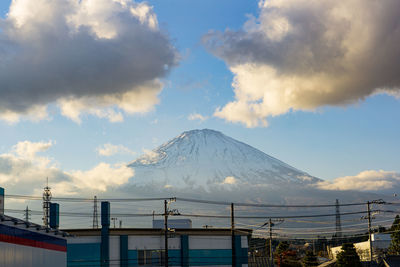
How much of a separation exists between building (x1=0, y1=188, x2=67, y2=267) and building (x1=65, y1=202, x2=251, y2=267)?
24.5 m

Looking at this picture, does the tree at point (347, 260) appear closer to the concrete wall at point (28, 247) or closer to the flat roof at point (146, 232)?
the flat roof at point (146, 232)

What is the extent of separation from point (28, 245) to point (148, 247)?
42.1m

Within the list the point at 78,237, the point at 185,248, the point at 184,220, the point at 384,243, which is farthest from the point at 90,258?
the point at 384,243

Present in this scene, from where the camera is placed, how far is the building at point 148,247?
85.1m

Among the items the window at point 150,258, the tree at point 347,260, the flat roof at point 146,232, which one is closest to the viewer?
the flat roof at point 146,232

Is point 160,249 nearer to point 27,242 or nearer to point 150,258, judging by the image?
point 150,258

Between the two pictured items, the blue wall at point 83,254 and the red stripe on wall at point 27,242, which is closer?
the red stripe on wall at point 27,242

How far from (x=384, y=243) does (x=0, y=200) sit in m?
118

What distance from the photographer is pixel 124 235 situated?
284 ft

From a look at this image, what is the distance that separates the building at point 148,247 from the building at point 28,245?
80.4ft

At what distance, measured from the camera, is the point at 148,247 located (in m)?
88.4

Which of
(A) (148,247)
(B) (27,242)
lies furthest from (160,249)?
(B) (27,242)

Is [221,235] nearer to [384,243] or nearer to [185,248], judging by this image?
[185,248]

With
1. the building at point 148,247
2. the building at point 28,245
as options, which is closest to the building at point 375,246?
the building at point 148,247
